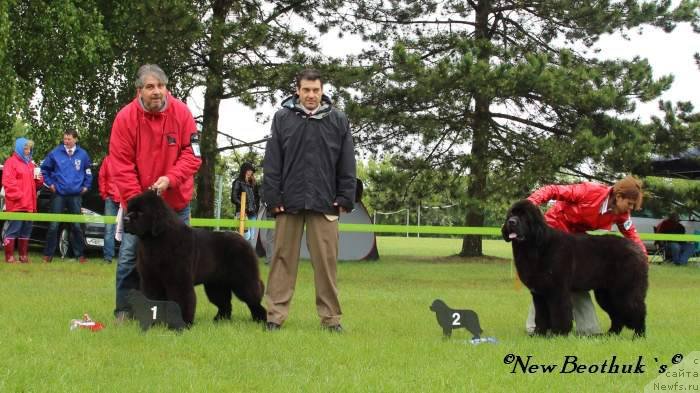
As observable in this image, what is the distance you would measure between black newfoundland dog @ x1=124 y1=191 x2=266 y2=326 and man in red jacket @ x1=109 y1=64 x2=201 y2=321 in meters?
0.37

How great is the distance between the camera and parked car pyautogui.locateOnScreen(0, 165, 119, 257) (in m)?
13.9

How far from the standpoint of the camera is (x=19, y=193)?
12.2 meters

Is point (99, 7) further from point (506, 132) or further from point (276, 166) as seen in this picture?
point (276, 166)

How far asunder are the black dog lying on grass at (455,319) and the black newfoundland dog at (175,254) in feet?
6.02

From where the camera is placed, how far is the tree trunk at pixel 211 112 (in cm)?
1491

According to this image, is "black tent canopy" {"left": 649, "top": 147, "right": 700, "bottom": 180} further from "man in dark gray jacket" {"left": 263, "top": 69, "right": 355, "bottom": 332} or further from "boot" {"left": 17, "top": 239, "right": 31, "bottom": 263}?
"boot" {"left": 17, "top": 239, "right": 31, "bottom": 263}

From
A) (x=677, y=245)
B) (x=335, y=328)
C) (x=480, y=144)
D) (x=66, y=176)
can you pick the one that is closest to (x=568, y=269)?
(x=335, y=328)

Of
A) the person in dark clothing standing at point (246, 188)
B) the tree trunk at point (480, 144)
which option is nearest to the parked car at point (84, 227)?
the person in dark clothing standing at point (246, 188)

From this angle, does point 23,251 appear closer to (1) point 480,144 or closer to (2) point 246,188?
(2) point 246,188

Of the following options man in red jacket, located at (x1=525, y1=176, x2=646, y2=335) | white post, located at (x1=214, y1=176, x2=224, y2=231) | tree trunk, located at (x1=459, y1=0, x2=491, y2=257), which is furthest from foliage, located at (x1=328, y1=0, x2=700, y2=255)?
man in red jacket, located at (x1=525, y1=176, x2=646, y2=335)

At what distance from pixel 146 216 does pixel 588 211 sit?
3967 millimetres

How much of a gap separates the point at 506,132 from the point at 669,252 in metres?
8.18

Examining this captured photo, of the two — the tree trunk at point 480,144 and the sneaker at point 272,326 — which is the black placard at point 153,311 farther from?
the tree trunk at point 480,144

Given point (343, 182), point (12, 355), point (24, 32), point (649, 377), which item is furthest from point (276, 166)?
point (24, 32)
